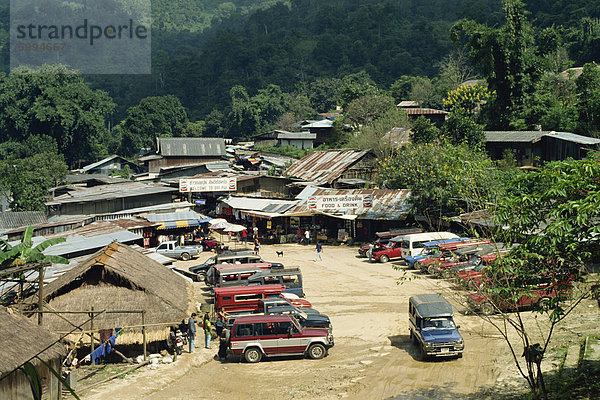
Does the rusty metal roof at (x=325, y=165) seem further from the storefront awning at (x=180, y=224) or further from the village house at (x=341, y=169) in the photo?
the storefront awning at (x=180, y=224)

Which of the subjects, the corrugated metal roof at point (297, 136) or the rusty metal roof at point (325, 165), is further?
the corrugated metal roof at point (297, 136)

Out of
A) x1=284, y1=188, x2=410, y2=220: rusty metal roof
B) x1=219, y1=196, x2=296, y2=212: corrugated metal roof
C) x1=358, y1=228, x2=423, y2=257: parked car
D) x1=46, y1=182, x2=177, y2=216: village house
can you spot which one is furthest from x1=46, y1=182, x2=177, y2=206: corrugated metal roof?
x1=358, y1=228, x2=423, y2=257: parked car

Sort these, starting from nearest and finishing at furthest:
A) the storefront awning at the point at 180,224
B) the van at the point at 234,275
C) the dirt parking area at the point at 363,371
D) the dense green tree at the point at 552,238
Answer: the dense green tree at the point at 552,238 → the dirt parking area at the point at 363,371 → the van at the point at 234,275 → the storefront awning at the point at 180,224

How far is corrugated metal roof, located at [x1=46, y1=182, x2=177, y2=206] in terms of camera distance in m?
43.2

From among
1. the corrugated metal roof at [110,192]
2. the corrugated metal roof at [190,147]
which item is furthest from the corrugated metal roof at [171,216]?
the corrugated metal roof at [190,147]

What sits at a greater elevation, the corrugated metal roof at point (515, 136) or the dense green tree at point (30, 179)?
the corrugated metal roof at point (515, 136)

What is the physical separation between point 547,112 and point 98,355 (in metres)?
40.9

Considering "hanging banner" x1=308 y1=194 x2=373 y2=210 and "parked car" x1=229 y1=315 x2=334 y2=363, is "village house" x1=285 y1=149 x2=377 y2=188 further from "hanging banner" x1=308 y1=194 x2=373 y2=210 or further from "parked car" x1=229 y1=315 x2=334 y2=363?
"parked car" x1=229 y1=315 x2=334 y2=363

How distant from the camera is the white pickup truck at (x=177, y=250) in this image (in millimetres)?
36906

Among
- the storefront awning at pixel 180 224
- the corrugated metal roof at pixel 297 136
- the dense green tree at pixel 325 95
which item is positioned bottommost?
the storefront awning at pixel 180 224

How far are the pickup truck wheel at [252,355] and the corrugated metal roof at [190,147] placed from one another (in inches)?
1889

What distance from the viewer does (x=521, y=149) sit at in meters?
44.4

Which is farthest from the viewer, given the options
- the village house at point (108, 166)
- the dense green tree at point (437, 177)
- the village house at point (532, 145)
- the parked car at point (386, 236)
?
the village house at point (108, 166)

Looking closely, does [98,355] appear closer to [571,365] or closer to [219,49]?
[571,365]
